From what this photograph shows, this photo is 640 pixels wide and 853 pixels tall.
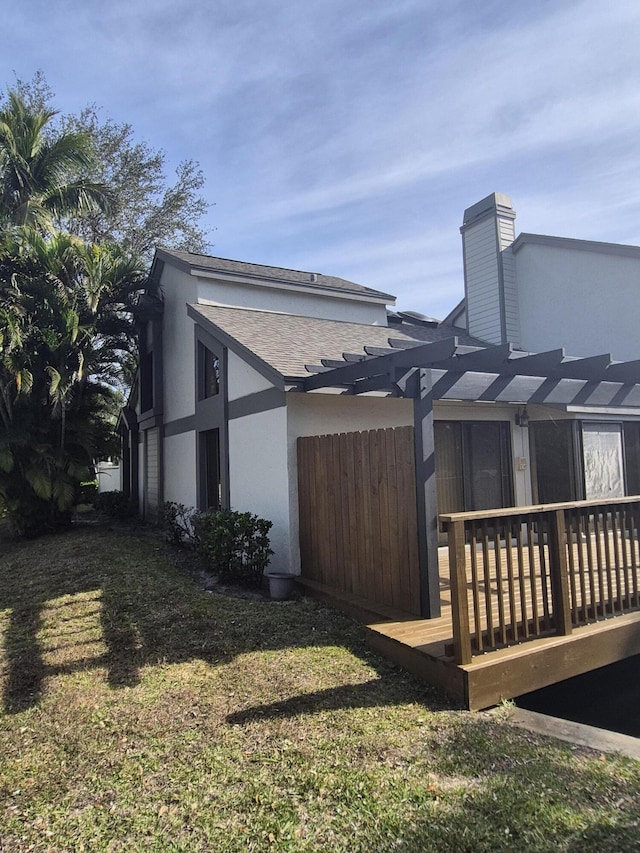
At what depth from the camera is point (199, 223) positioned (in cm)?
2439

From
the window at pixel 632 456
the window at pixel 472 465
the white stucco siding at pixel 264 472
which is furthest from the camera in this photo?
the window at pixel 632 456

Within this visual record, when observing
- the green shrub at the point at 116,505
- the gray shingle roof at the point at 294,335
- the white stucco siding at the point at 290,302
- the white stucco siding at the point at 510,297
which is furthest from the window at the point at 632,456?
the green shrub at the point at 116,505

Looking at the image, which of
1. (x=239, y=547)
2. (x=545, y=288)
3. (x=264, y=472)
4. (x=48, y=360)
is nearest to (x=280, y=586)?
(x=239, y=547)

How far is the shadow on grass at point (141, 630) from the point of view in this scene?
4.38m

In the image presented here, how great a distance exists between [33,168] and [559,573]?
14552 millimetres

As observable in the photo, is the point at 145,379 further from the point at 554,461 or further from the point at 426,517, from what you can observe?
the point at 426,517

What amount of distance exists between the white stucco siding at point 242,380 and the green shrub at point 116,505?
25.1 ft

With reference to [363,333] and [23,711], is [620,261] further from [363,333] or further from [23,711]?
[23,711]

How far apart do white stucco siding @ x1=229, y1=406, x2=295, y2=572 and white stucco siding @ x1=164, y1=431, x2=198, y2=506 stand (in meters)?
2.28

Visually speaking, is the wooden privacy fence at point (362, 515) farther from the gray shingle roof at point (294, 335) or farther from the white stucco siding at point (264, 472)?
the gray shingle roof at point (294, 335)

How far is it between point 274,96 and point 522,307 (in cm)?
694

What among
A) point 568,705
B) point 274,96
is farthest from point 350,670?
point 274,96

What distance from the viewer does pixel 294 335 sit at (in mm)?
9750

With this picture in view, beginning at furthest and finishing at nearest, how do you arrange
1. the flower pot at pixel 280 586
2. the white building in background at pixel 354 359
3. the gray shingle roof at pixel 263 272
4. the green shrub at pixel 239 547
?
the gray shingle roof at pixel 263 272 → the white building in background at pixel 354 359 → the green shrub at pixel 239 547 → the flower pot at pixel 280 586
